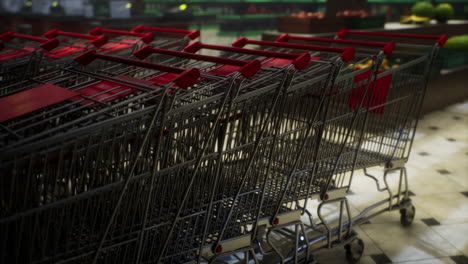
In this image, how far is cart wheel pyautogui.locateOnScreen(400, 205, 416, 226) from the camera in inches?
150

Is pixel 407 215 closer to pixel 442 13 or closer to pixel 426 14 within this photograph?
pixel 426 14

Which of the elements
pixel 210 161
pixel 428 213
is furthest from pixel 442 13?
pixel 210 161

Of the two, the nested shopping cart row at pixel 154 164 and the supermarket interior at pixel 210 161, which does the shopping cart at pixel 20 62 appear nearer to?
the supermarket interior at pixel 210 161

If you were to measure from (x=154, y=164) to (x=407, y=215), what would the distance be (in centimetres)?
256

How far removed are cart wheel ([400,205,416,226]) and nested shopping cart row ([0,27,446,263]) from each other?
1043 millimetres

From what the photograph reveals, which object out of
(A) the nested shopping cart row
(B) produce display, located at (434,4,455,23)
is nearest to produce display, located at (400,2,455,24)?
(B) produce display, located at (434,4,455,23)

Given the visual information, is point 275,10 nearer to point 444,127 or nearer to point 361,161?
point 444,127

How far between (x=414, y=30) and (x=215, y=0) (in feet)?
11.8

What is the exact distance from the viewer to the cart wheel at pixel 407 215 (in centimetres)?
380

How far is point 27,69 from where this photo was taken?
344 centimetres

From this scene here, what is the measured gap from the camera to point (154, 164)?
201 cm

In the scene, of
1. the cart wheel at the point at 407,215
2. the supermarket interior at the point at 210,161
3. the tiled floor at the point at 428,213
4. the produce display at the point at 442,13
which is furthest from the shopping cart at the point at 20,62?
the produce display at the point at 442,13

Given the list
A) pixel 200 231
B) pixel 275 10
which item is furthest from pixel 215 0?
pixel 200 231

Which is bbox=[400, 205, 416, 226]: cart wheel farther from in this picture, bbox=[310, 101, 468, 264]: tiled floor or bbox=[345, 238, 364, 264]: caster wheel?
bbox=[345, 238, 364, 264]: caster wheel
